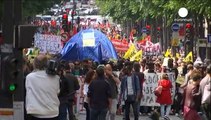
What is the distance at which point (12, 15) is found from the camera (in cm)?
1481

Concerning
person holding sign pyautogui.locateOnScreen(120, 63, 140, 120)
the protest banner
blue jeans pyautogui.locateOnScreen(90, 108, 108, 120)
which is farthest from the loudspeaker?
the protest banner

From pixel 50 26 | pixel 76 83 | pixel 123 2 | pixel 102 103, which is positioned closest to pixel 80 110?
pixel 76 83

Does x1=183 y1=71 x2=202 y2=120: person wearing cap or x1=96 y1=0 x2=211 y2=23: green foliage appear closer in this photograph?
x1=183 y1=71 x2=202 y2=120: person wearing cap

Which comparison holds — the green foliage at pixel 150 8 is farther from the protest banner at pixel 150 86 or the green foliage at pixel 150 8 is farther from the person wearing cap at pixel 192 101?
the person wearing cap at pixel 192 101

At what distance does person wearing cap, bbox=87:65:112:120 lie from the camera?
58.0 feet

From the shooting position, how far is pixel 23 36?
581 inches

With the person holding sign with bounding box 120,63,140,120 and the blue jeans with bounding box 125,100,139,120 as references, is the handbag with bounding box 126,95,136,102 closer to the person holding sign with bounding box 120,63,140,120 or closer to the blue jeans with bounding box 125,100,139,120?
the person holding sign with bounding box 120,63,140,120

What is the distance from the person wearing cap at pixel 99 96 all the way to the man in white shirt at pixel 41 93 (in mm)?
4740

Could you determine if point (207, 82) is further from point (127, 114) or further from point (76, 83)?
point (127, 114)

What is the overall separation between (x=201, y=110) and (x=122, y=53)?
28.8m

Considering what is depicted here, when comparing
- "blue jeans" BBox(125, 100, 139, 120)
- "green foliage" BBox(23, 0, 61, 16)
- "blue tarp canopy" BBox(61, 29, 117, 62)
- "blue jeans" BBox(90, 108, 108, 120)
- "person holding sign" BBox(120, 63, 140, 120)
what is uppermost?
"green foliage" BBox(23, 0, 61, 16)

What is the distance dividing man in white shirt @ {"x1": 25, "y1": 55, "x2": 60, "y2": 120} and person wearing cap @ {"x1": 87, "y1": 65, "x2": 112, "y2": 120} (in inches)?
187

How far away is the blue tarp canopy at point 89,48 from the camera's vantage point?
3291cm

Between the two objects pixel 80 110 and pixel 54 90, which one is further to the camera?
pixel 80 110
